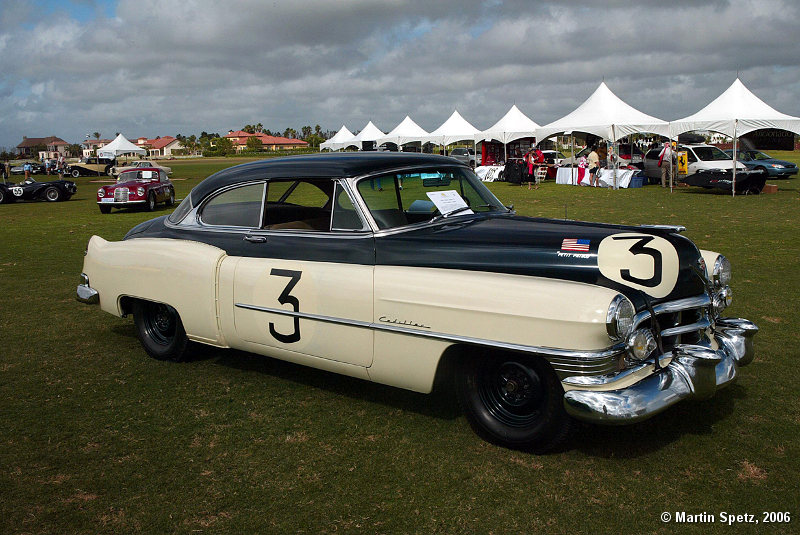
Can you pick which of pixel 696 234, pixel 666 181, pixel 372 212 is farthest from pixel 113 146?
pixel 372 212

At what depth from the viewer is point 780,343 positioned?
18.0 feet

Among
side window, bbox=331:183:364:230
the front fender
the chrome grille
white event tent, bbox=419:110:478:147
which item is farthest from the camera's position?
white event tent, bbox=419:110:478:147

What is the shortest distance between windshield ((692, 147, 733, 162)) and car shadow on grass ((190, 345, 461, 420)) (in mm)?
24122

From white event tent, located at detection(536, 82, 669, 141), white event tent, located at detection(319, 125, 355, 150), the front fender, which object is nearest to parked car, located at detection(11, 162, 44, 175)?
white event tent, located at detection(319, 125, 355, 150)

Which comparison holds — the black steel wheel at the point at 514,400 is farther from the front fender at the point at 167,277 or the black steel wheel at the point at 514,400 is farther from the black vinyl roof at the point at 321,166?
the front fender at the point at 167,277

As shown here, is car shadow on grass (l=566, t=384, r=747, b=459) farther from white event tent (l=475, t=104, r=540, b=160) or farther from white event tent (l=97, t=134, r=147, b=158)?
white event tent (l=97, t=134, r=147, b=158)

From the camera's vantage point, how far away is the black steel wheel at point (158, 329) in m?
5.43

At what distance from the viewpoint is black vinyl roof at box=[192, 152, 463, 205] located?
177 inches

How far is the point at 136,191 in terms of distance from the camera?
20.0m

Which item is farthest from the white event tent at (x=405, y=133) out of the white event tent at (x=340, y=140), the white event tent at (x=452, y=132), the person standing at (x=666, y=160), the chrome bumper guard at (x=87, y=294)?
the chrome bumper guard at (x=87, y=294)

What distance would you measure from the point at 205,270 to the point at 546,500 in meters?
2.92

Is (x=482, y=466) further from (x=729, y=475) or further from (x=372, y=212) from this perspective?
(x=372, y=212)

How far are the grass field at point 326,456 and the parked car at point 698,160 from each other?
20.7 metres

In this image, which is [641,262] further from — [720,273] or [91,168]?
[91,168]
